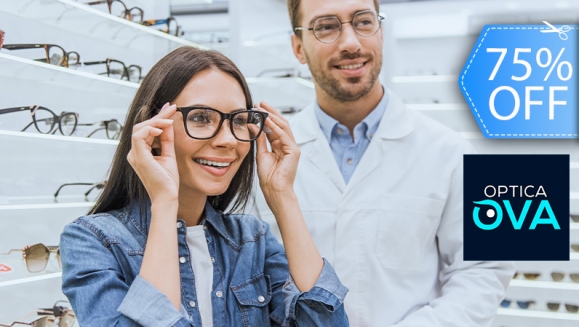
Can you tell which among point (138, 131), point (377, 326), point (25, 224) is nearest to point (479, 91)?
point (377, 326)

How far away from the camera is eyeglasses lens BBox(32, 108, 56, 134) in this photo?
222 centimetres

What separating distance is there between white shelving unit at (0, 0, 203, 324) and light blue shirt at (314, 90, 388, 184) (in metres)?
0.93

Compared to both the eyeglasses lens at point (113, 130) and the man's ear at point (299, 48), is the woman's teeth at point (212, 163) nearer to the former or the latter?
the man's ear at point (299, 48)

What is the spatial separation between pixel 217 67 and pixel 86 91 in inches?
51.5

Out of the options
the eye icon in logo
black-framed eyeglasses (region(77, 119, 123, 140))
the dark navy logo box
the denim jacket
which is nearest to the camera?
the denim jacket

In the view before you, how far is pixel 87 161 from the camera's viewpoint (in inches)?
99.0

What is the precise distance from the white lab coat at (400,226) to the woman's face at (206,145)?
670 mm

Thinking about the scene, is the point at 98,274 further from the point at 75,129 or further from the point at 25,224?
the point at 75,129

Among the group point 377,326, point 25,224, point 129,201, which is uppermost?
point 129,201

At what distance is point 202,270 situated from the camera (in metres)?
1.36

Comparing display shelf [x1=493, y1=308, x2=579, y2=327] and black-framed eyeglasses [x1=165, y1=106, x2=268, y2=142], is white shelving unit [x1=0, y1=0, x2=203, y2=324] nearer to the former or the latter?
black-framed eyeglasses [x1=165, y1=106, x2=268, y2=142]

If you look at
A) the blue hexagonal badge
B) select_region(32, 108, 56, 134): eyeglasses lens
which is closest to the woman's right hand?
select_region(32, 108, 56, 134): eyeglasses lens

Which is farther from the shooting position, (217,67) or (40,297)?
(40,297)

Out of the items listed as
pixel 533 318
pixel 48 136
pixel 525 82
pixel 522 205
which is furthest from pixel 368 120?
pixel 533 318
